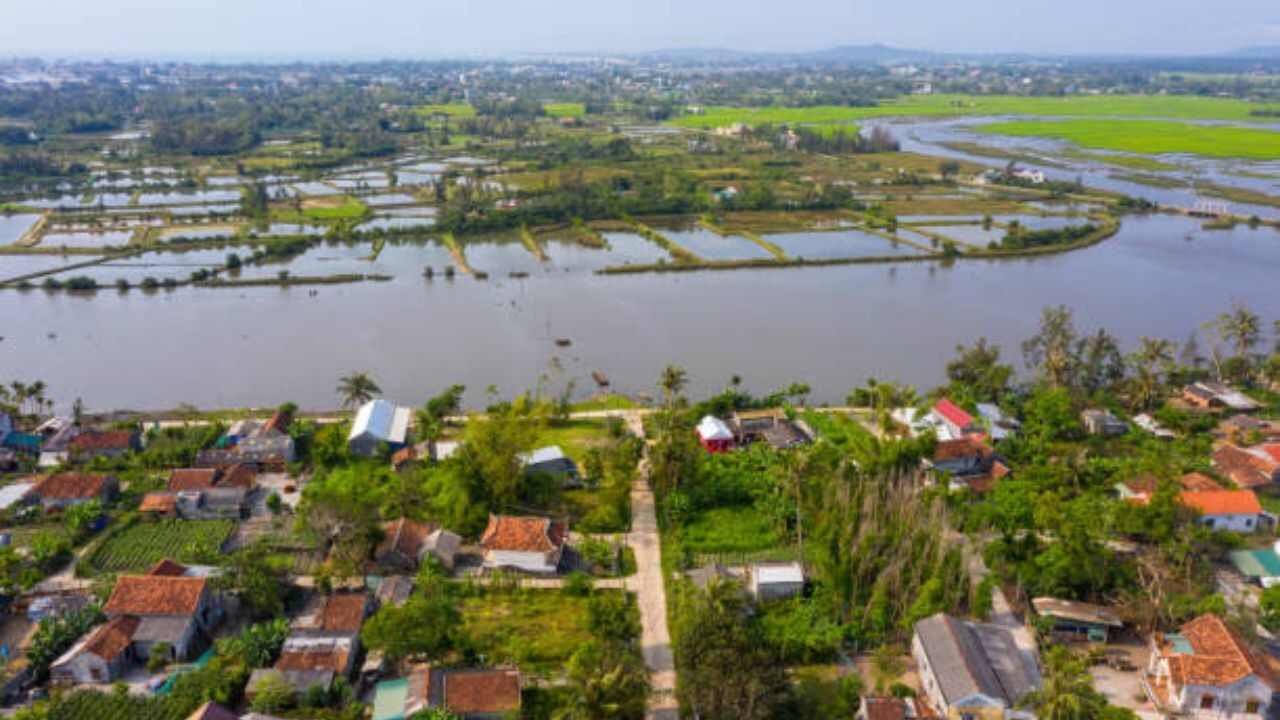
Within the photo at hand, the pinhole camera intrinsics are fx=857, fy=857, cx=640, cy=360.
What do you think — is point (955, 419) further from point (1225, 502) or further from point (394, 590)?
point (394, 590)

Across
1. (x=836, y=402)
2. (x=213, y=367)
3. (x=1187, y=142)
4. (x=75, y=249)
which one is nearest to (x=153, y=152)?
(x=75, y=249)

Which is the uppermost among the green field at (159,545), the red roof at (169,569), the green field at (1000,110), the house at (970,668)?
the green field at (1000,110)

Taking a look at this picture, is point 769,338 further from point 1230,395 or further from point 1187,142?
point 1187,142

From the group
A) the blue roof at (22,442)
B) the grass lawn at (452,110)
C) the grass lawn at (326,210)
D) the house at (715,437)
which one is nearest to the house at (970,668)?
the house at (715,437)

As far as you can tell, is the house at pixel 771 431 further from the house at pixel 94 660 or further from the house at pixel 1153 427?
the house at pixel 94 660

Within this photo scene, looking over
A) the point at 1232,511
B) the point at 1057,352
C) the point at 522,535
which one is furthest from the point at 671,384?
the point at 1232,511

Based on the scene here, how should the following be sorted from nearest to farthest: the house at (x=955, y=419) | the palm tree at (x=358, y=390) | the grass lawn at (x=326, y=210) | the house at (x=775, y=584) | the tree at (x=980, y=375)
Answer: the house at (x=775, y=584)
the house at (x=955, y=419)
the palm tree at (x=358, y=390)
the tree at (x=980, y=375)
the grass lawn at (x=326, y=210)

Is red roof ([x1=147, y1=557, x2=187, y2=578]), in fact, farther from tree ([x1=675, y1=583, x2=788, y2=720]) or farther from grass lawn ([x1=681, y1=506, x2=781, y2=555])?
grass lawn ([x1=681, y1=506, x2=781, y2=555])
